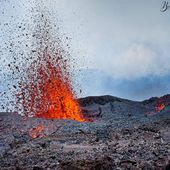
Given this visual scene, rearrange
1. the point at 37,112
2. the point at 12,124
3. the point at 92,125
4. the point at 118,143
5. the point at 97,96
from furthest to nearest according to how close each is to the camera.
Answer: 1. the point at 97,96
2. the point at 37,112
3. the point at 12,124
4. the point at 92,125
5. the point at 118,143

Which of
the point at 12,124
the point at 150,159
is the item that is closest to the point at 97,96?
the point at 12,124

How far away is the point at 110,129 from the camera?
15703mm

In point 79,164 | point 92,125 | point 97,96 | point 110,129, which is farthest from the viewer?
point 97,96

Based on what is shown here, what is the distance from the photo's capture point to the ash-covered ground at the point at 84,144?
1023 centimetres

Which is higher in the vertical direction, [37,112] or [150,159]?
[37,112]

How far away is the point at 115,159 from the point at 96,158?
0.51 m

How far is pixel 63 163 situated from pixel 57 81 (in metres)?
17.2

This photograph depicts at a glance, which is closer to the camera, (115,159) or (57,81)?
(115,159)

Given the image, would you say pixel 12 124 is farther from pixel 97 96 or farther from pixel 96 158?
pixel 97 96

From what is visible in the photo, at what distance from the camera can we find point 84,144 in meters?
13.4

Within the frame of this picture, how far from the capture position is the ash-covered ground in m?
10.2

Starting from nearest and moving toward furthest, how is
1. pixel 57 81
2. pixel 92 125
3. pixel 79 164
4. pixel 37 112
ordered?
pixel 79 164 < pixel 92 125 < pixel 37 112 < pixel 57 81

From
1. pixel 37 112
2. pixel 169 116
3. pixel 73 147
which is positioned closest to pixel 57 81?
pixel 37 112

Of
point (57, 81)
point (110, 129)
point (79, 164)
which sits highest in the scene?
point (57, 81)
